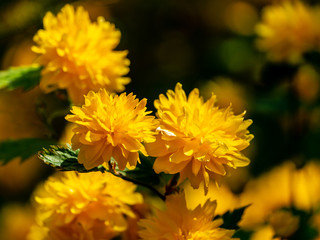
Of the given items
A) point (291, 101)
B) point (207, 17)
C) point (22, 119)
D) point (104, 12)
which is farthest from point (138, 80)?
point (22, 119)

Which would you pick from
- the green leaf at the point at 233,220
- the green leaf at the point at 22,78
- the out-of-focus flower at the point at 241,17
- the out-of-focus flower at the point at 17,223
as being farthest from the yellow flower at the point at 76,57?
the out-of-focus flower at the point at 241,17

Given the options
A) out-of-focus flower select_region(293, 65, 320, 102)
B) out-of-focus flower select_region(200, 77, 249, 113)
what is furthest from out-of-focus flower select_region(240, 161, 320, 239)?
out-of-focus flower select_region(200, 77, 249, 113)

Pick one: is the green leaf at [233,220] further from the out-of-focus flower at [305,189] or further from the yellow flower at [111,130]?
the out-of-focus flower at [305,189]

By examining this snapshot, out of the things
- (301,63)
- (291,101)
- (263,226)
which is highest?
(301,63)

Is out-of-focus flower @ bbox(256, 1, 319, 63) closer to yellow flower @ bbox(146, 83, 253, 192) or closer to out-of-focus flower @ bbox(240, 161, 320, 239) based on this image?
out-of-focus flower @ bbox(240, 161, 320, 239)

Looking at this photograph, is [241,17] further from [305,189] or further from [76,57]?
[76,57]

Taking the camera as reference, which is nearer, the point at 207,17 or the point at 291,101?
the point at 291,101

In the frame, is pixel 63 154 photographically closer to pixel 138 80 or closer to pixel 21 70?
pixel 21 70
